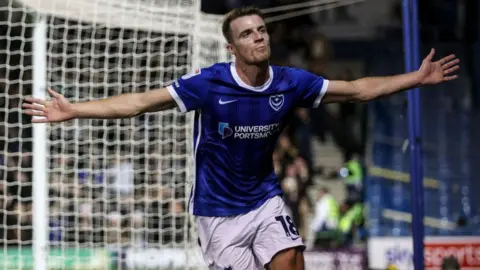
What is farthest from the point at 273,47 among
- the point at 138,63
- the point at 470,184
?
the point at 138,63

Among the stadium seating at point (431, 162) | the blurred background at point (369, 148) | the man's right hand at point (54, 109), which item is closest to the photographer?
the man's right hand at point (54, 109)

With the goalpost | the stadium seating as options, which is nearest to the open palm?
the goalpost

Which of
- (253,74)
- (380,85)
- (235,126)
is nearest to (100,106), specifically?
(235,126)

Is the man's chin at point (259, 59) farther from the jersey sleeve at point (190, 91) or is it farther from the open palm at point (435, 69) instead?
the open palm at point (435, 69)

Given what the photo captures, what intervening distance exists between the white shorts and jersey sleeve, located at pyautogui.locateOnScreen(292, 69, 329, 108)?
60 cm

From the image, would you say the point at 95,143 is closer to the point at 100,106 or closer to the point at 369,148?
the point at 100,106

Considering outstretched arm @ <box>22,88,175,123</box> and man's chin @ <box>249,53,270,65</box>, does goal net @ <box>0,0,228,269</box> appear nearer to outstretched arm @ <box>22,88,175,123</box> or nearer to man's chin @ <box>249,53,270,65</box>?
outstretched arm @ <box>22,88,175,123</box>

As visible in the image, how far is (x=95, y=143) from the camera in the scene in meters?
10.7

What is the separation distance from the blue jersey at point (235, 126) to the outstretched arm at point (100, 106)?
0.10 m

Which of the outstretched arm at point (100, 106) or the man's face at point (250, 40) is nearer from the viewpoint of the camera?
the outstretched arm at point (100, 106)

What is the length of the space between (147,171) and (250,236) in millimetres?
4385

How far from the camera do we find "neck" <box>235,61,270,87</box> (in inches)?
204

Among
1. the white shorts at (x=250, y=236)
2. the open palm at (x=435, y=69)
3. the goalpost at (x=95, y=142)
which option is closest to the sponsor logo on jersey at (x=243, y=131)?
the white shorts at (x=250, y=236)

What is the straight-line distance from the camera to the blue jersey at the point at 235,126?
17.0 feet
